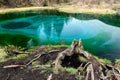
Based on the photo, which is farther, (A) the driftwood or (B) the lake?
(B) the lake

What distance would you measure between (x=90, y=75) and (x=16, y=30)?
2713 centimetres

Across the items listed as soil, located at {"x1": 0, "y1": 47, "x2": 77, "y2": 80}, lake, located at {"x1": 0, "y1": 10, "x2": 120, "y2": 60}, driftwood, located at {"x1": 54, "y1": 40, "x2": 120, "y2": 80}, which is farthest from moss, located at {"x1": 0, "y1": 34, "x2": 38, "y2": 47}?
driftwood, located at {"x1": 54, "y1": 40, "x2": 120, "y2": 80}

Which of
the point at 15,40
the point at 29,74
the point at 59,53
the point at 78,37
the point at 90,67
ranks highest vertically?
the point at 59,53

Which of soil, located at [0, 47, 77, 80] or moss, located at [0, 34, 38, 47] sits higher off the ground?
soil, located at [0, 47, 77, 80]

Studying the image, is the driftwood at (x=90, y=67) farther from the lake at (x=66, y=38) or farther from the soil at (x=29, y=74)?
the lake at (x=66, y=38)

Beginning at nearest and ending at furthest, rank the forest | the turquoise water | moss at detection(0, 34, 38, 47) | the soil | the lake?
the soil < the forest < the turquoise water < the lake < moss at detection(0, 34, 38, 47)

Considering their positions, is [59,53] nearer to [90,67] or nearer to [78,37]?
[90,67]

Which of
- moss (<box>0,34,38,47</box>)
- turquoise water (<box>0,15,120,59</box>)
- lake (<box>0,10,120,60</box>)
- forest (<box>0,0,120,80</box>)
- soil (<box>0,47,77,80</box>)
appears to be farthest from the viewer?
moss (<box>0,34,38,47</box>)

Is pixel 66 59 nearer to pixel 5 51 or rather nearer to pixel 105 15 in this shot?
pixel 5 51

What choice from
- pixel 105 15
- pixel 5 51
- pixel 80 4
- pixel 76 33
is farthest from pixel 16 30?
pixel 80 4

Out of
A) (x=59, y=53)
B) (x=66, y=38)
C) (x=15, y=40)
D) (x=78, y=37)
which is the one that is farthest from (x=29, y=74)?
(x=78, y=37)

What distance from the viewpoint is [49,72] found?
12.9 metres

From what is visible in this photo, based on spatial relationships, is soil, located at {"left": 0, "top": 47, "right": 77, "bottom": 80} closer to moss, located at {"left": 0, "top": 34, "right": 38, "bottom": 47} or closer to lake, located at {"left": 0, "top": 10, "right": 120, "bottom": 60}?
lake, located at {"left": 0, "top": 10, "right": 120, "bottom": 60}

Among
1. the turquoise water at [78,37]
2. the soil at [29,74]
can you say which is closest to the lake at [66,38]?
the turquoise water at [78,37]
